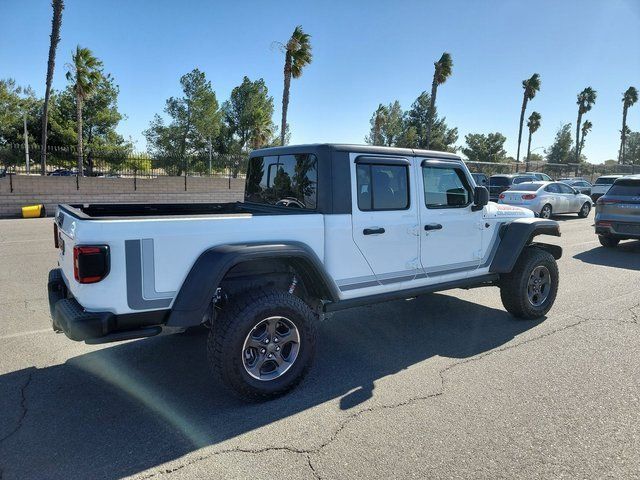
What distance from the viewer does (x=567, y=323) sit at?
507cm

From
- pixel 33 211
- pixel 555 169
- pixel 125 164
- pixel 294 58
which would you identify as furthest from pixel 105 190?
pixel 555 169

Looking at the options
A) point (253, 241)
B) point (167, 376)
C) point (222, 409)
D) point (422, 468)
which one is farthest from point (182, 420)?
point (422, 468)

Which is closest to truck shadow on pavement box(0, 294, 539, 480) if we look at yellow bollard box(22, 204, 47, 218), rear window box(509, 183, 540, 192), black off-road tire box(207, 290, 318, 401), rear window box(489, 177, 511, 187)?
black off-road tire box(207, 290, 318, 401)

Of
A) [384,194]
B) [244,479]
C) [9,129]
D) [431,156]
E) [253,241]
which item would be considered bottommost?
[244,479]

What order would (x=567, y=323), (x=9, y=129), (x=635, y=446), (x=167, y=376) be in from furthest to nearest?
1. (x=9, y=129)
2. (x=567, y=323)
3. (x=167, y=376)
4. (x=635, y=446)

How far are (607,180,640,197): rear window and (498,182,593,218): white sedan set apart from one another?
5.16 metres

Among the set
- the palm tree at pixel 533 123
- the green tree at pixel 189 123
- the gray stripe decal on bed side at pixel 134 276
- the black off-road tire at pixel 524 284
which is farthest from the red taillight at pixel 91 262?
the palm tree at pixel 533 123

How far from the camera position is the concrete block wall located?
1631 centimetres

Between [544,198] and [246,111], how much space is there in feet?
160

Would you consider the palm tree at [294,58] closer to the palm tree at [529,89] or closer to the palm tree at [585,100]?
the palm tree at [529,89]

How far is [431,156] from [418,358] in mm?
1950

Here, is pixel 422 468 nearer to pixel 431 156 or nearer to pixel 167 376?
pixel 167 376

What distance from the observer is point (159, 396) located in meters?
3.28

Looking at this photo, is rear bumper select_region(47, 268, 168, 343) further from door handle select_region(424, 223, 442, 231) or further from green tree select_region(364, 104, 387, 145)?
green tree select_region(364, 104, 387, 145)
